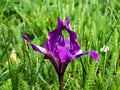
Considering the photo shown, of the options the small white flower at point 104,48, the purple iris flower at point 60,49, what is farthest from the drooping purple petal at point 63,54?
the small white flower at point 104,48

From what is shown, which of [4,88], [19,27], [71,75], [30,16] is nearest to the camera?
[4,88]

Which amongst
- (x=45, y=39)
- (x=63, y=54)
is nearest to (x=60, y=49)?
(x=63, y=54)

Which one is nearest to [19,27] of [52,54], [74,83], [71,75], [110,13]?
[110,13]

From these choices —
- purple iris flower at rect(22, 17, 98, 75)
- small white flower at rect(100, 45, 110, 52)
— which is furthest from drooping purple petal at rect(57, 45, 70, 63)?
small white flower at rect(100, 45, 110, 52)

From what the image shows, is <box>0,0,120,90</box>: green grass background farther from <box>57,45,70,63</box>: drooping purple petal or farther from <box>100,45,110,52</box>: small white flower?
<box>57,45,70,63</box>: drooping purple petal

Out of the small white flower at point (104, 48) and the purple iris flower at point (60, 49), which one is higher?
the small white flower at point (104, 48)

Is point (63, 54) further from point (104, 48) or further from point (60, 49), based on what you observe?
point (104, 48)

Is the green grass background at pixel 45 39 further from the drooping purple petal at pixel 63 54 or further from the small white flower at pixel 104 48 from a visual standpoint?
the drooping purple petal at pixel 63 54

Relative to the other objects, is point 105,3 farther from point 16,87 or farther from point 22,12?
point 16,87
